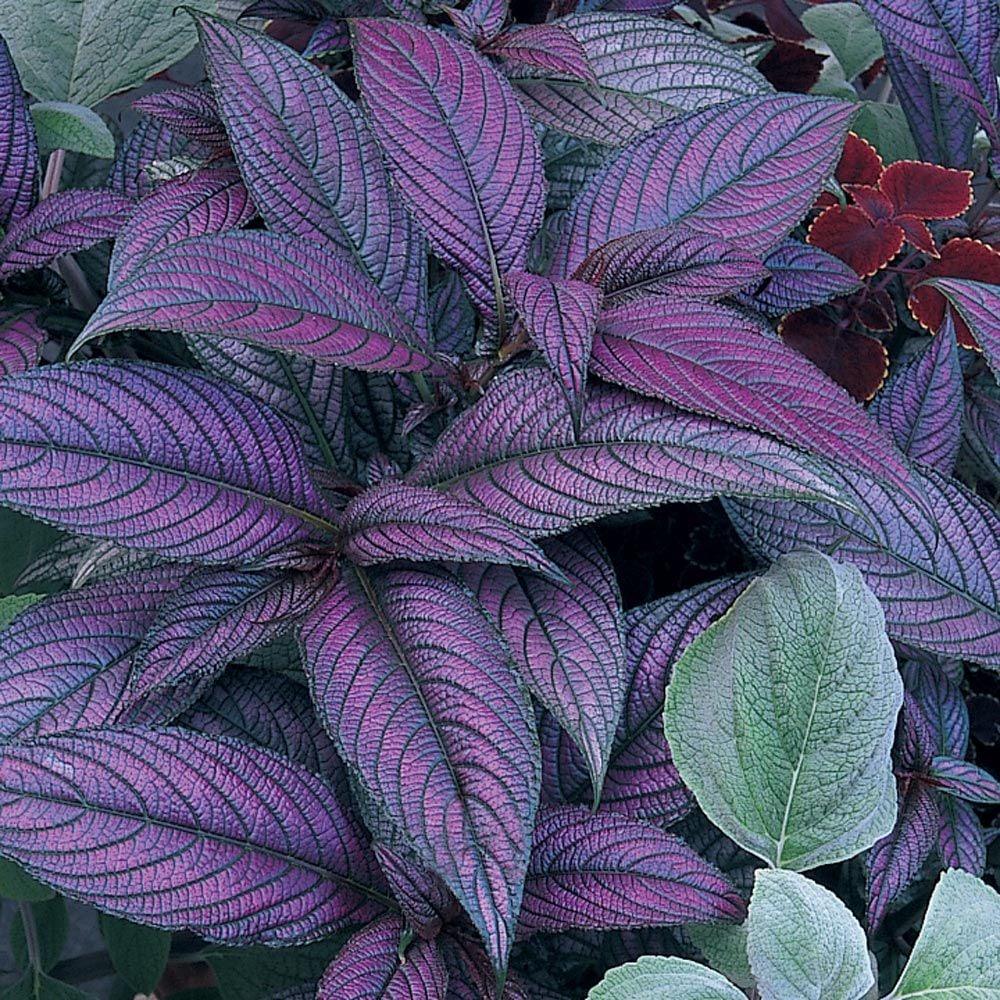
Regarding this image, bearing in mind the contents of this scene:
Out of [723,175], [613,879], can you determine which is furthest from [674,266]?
[613,879]

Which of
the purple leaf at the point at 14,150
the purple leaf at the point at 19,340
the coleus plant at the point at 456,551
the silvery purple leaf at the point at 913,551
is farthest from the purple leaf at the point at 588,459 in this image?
the purple leaf at the point at 14,150

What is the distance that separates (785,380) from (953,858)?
0.31 meters

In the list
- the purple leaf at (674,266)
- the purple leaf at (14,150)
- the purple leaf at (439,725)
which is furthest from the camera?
the purple leaf at (14,150)

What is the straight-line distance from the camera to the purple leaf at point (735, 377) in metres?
0.51

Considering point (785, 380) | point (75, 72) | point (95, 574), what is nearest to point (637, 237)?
point (785, 380)

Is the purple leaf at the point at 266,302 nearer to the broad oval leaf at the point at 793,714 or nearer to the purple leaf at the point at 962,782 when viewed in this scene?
the broad oval leaf at the point at 793,714

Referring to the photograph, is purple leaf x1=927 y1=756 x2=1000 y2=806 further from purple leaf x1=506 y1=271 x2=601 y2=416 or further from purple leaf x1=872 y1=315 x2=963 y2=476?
purple leaf x1=506 y1=271 x2=601 y2=416

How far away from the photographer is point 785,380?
0.53 m

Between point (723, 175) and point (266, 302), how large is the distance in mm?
273

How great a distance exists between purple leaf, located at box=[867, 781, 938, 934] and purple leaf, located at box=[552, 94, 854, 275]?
1.05ft

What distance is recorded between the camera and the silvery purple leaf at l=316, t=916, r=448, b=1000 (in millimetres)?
504

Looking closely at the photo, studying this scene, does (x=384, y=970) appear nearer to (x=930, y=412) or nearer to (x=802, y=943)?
(x=802, y=943)

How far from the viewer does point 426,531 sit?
51 cm

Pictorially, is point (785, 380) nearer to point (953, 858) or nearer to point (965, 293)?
point (965, 293)
